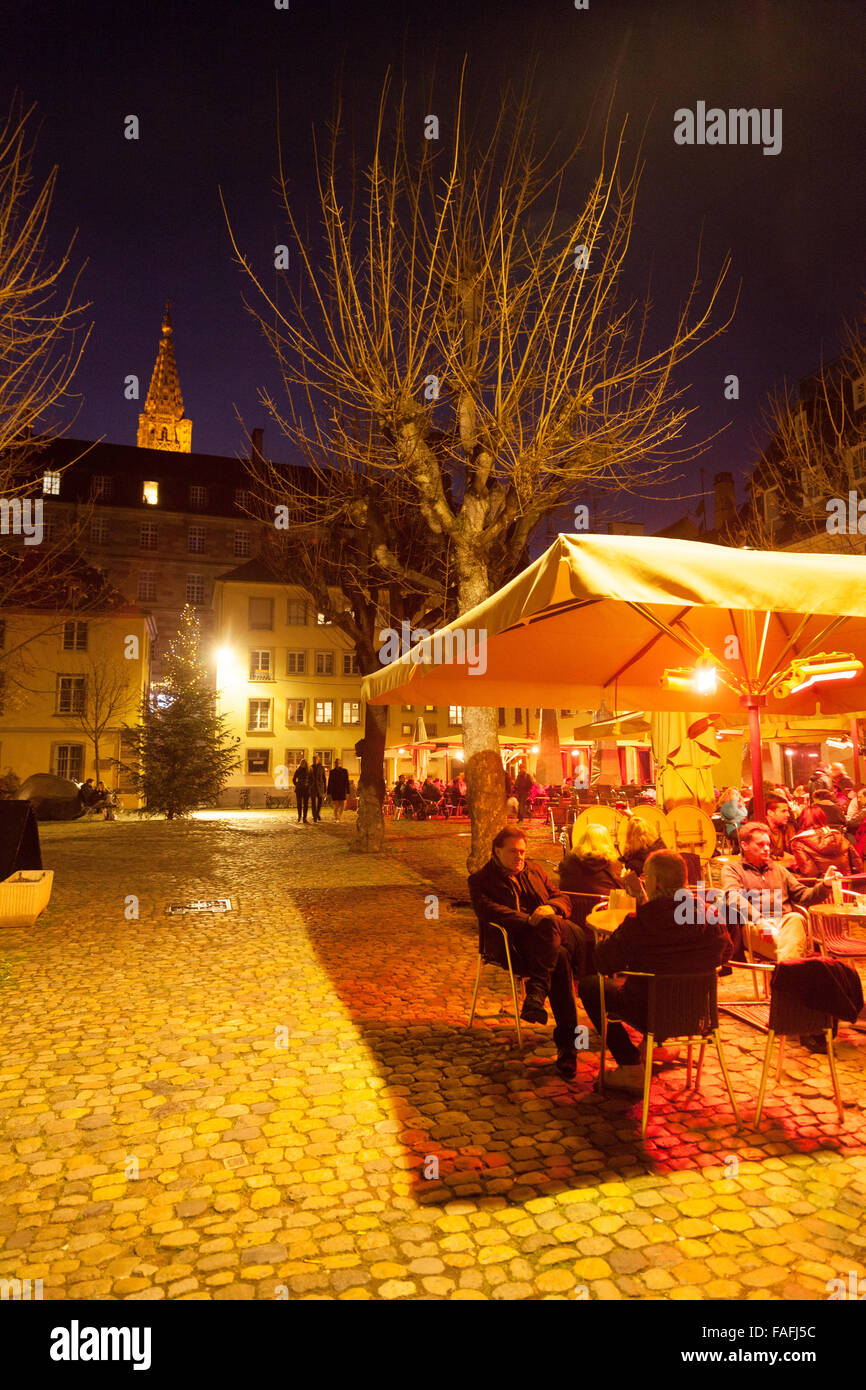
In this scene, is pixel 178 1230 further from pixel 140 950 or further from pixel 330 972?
pixel 140 950

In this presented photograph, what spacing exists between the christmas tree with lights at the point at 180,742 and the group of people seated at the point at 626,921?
2293cm

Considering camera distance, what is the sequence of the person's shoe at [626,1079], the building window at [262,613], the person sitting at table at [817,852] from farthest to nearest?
the building window at [262,613] < the person sitting at table at [817,852] < the person's shoe at [626,1079]

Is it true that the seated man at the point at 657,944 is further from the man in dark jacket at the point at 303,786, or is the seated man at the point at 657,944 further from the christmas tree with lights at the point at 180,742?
the christmas tree with lights at the point at 180,742

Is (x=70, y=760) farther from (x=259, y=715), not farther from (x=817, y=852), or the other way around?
(x=817, y=852)

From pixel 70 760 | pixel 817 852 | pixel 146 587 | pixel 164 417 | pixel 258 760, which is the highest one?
pixel 164 417

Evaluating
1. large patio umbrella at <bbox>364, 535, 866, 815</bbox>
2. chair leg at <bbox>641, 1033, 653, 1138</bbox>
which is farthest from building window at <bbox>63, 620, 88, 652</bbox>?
chair leg at <bbox>641, 1033, 653, 1138</bbox>

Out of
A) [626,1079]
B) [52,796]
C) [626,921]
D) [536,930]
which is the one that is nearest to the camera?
[626,921]

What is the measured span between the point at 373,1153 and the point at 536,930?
1800 mm

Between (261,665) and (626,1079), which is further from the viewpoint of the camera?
(261,665)

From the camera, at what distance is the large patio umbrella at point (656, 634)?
12.3 ft

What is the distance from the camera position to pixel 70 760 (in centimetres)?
4094

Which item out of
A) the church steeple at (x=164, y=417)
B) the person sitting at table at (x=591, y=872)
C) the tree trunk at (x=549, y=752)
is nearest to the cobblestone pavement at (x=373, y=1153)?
the person sitting at table at (x=591, y=872)

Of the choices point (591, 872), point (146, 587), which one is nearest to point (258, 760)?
point (146, 587)

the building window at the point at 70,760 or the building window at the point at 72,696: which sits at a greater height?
the building window at the point at 72,696
